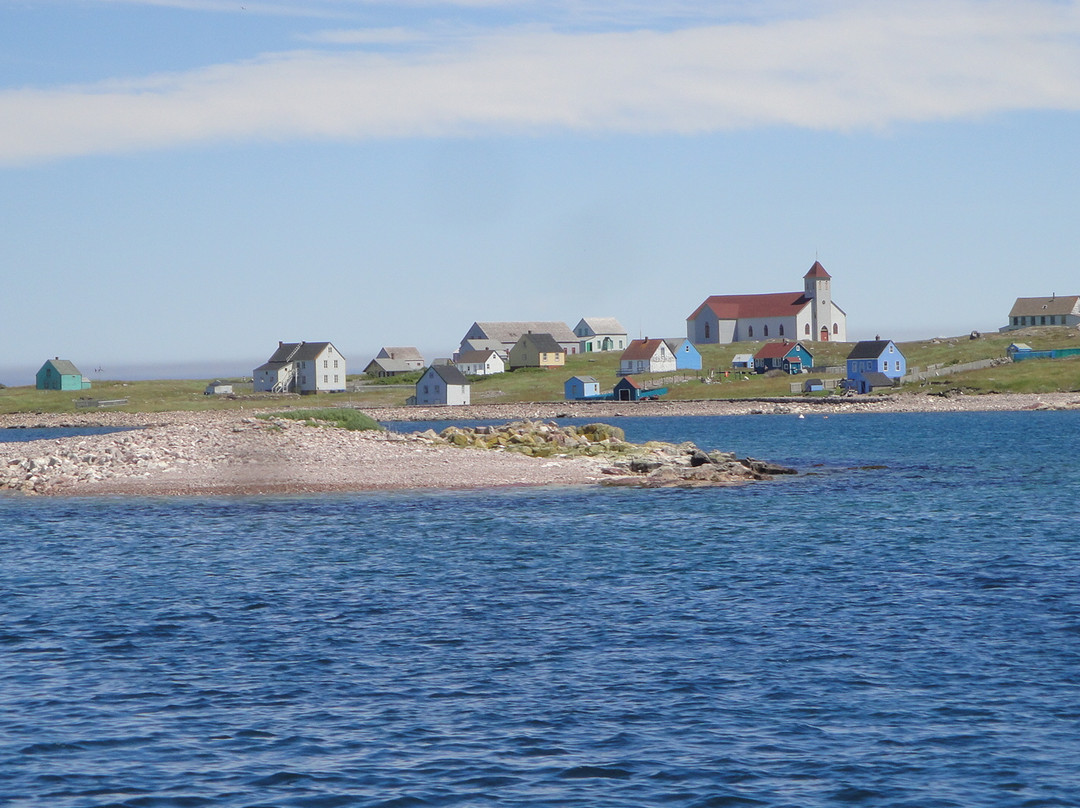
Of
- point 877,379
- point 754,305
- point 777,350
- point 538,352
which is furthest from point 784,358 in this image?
point 538,352

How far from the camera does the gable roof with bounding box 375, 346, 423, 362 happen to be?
182 meters

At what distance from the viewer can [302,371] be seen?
150375mm

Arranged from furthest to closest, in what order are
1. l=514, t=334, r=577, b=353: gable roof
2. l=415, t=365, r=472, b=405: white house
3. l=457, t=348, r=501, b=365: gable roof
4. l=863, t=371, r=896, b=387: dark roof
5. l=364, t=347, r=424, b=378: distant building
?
1. l=364, t=347, r=424, b=378: distant building
2. l=514, t=334, r=577, b=353: gable roof
3. l=457, t=348, r=501, b=365: gable roof
4. l=415, t=365, r=472, b=405: white house
5. l=863, t=371, r=896, b=387: dark roof

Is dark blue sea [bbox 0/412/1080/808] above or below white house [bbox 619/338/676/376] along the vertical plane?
below

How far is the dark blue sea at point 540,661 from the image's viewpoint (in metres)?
14.1

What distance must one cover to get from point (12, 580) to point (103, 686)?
11027 mm

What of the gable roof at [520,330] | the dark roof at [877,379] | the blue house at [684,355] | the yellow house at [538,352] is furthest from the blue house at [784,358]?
the gable roof at [520,330]

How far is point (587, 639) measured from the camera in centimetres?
2122

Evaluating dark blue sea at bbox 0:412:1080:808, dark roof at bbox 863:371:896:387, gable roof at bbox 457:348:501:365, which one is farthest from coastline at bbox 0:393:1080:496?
gable roof at bbox 457:348:501:365

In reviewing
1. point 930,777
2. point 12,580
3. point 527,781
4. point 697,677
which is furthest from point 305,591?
point 930,777

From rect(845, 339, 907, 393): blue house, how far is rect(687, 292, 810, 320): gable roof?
122 feet

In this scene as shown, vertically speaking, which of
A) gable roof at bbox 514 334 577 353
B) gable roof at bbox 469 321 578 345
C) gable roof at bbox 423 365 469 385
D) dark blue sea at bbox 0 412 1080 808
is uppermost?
gable roof at bbox 469 321 578 345

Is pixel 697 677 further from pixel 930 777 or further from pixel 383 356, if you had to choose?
pixel 383 356

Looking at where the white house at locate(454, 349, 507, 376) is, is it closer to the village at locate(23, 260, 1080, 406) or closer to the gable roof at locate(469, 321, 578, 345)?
the village at locate(23, 260, 1080, 406)
